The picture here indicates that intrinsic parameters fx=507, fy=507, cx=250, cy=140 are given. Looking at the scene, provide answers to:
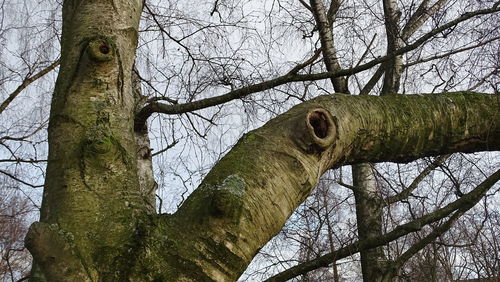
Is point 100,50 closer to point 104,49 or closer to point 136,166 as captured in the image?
point 104,49

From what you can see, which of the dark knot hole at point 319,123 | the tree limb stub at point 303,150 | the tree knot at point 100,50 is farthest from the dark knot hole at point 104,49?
the dark knot hole at point 319,123

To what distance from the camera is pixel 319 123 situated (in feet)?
5.56

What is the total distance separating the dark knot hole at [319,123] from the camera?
5.48 feet

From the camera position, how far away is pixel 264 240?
1465 millimetres

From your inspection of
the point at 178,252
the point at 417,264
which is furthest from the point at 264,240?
the point at 417,264

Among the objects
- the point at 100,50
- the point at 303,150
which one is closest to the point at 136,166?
the point at 100,50

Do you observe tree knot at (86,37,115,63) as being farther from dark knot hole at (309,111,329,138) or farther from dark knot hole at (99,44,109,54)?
dark knot hole at (309,111,329,138)

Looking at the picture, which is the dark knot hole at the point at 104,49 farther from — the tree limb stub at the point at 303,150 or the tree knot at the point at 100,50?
the tree limb stub at the point at 303,150

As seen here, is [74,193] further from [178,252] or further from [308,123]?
[308,123]

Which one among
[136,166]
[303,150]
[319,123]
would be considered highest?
[319,123]

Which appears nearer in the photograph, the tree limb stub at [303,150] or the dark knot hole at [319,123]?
the tree limb stub at [303,150]

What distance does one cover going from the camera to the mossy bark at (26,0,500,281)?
1.36 metres

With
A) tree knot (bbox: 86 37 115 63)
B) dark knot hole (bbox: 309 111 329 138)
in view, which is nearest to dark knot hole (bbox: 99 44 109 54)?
tree knot (bbox: 86 37 115 63)

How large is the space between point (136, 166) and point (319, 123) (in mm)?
646
